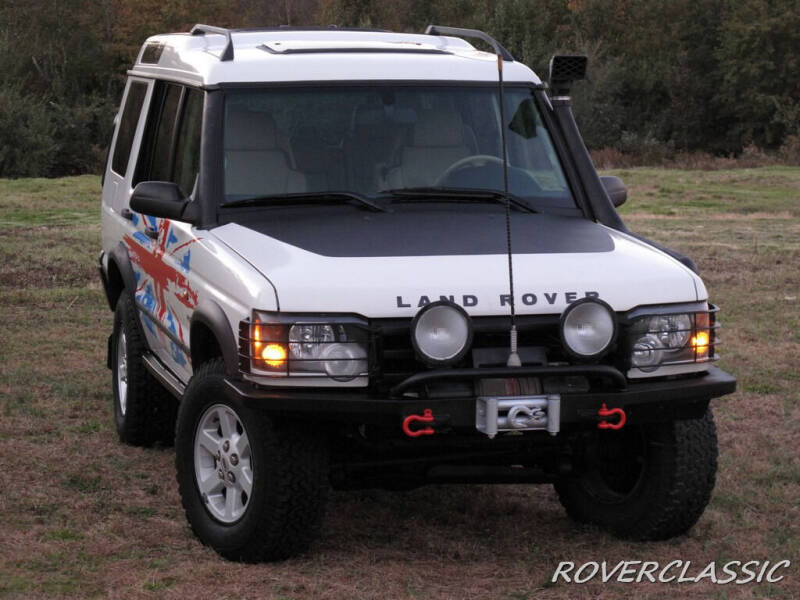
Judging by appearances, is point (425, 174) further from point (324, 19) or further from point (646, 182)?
point (324, 19)

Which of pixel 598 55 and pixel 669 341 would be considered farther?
pixel 598 55

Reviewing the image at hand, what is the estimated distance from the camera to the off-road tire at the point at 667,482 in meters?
5.16

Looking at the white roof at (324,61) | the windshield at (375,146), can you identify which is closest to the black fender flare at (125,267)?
the white roof at (324,61)

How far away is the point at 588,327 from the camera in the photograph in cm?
467

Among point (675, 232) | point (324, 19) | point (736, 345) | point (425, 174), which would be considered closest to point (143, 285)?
point (425, 174)

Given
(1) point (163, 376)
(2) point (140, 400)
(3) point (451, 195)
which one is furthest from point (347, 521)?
(2) point (140, 400)

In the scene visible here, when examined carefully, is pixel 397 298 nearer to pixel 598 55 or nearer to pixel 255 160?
pixel 255 160

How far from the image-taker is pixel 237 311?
15.7ft

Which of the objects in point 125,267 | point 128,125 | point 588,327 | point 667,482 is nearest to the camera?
point 588,327

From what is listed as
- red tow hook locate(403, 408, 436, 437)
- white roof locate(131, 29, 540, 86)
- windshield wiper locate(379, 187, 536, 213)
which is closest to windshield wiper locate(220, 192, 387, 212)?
windshield wiper locate(379, 187, 536, 213)

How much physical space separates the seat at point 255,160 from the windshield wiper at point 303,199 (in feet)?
0.13

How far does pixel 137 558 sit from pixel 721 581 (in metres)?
2.18

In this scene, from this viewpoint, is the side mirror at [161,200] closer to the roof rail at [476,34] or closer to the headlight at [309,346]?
the headlight at [309,346]

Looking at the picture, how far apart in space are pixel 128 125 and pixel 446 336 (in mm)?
3512
